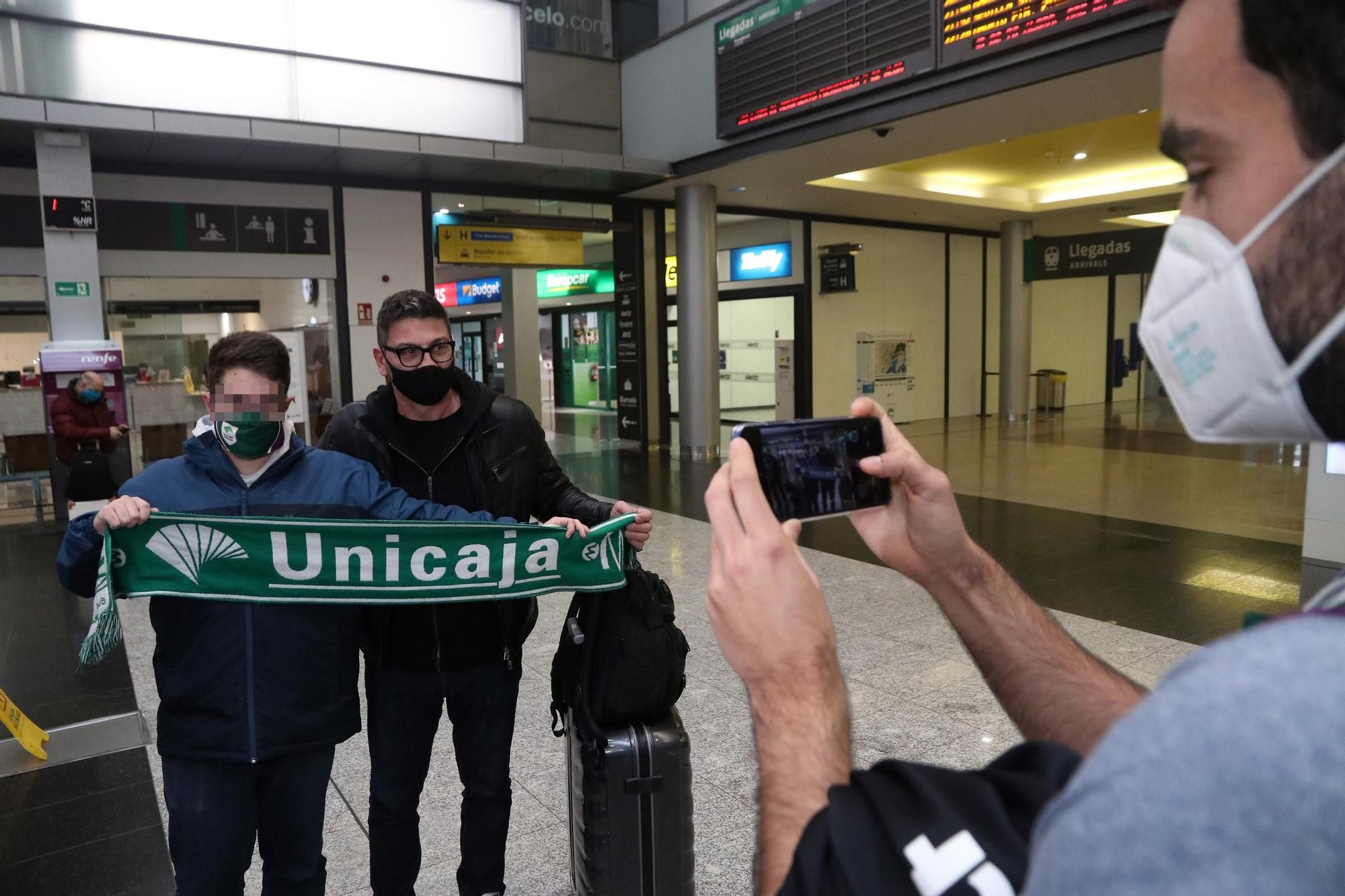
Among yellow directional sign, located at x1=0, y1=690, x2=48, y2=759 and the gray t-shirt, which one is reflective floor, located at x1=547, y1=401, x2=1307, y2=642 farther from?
yellow directional sign, located at x1=0, y1=690, x2=48, y2=759

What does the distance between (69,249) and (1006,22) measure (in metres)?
9.15

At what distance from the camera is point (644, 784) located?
2.41 metres

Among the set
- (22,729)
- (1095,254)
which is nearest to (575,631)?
(22,729)

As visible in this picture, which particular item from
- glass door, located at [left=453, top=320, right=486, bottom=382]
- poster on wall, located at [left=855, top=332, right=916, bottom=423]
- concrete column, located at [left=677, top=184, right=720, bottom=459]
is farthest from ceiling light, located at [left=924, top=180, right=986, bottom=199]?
glass door, located at [left=453, top=320, right=486, bottom=382]

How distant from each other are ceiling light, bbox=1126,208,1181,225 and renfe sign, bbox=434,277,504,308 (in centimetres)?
1335

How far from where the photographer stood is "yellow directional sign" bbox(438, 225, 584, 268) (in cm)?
1259

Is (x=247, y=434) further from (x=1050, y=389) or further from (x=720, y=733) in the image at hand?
(x=1050, y=389)

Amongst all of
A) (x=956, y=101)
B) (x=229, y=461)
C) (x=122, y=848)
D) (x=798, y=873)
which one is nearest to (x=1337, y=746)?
(x=798, y=873)

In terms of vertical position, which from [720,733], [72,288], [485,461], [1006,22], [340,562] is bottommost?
[720,733]

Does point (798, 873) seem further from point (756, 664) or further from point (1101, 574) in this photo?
point (1101, 574)

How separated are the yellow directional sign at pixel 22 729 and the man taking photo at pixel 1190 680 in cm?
414

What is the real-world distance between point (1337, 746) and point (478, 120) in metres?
12.6

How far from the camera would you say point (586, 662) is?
97.2 inches

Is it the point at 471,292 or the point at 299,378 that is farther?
the point at 471,292
